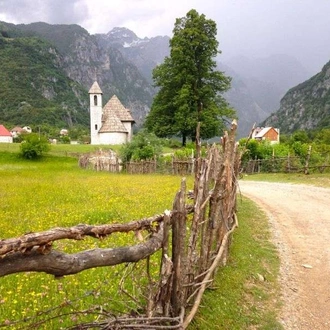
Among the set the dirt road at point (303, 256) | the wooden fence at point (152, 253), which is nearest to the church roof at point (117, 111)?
the dirt road at point (303, 256)

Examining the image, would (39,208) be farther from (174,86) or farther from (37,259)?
(174,86)

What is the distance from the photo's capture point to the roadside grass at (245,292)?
4504 millimetres

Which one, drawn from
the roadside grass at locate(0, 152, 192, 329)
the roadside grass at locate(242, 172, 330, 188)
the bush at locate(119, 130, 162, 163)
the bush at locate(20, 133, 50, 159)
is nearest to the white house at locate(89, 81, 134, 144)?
the bush at locate(20, 133, 50, 159)

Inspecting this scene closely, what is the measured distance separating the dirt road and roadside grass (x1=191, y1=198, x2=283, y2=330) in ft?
0.61

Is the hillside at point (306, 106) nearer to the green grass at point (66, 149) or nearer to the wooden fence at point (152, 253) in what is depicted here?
the green grass at point (66, 149)

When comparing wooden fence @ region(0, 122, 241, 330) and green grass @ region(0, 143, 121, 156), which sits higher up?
green grass @ region(0, 143, 121, 156)

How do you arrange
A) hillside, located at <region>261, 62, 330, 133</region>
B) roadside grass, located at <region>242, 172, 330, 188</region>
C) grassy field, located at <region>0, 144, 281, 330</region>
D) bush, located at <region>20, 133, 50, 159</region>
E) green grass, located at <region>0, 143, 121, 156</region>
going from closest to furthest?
grassy field, located at <region>0, 144, 281, 330</region> < roadside grass, located at <region>242, 172, 330, 188</region> < bush, located at <region>20, 133, 50, 159</region> < green grass, located at <region>0, 143, 121, 156</region> < hillside, located at <region>261, 62, 330, 133</region>

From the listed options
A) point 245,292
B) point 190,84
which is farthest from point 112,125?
point 245,292

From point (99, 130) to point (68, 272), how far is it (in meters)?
43.8

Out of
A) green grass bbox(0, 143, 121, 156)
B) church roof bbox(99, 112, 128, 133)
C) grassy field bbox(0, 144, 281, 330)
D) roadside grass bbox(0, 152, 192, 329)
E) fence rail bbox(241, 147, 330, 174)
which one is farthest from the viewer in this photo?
church roof bbox(99, 112, 128, 133)

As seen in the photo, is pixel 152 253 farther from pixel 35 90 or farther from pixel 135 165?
pixel 35 90

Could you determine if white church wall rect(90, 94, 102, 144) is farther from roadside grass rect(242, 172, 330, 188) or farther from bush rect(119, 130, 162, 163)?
roadside grass rect(242, 172, 330, 188)

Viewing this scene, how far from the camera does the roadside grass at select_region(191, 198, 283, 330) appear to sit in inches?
177

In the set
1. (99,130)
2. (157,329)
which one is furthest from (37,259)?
(99,130)
